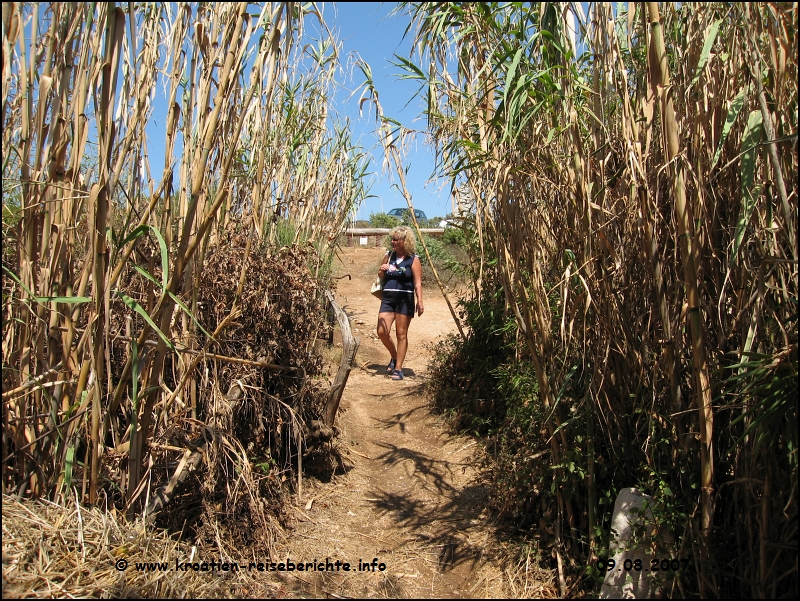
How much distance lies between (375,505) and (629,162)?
94.4 inches

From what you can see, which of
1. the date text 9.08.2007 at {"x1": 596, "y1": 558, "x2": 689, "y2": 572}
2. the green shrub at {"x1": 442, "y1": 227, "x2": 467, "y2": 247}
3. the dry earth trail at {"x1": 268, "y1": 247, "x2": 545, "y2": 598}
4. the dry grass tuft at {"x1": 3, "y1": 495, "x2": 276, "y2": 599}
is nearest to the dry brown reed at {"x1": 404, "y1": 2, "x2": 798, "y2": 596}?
the date text 9.08.2007 at {"x1": 596, "y1": 558, "x2": 689, "y2": 572}

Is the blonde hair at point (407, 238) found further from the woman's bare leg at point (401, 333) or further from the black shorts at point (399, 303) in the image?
the woman's bare leg at point (401, 333)

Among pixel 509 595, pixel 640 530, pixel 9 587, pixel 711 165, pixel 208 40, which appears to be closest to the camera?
pixel 9 587

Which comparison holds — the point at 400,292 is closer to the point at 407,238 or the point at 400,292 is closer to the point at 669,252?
the point at 407,238

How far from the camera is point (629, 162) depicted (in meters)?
2.06

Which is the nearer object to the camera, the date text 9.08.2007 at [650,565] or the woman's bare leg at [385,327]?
the date text 9.08.2007 at [650,565]

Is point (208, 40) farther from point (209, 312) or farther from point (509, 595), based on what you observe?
point (509, 595)

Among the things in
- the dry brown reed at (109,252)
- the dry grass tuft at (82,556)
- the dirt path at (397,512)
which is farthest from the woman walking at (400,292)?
the dry grass tuft at (82,556)

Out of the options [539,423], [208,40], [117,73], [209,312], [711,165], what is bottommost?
[539,423]

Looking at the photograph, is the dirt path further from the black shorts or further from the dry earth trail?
the black shorts

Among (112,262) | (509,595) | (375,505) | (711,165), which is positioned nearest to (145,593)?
(112,262)

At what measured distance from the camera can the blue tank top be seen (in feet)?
19.2

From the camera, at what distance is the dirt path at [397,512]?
8.92 feet

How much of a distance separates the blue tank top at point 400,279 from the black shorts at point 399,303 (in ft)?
0.09
